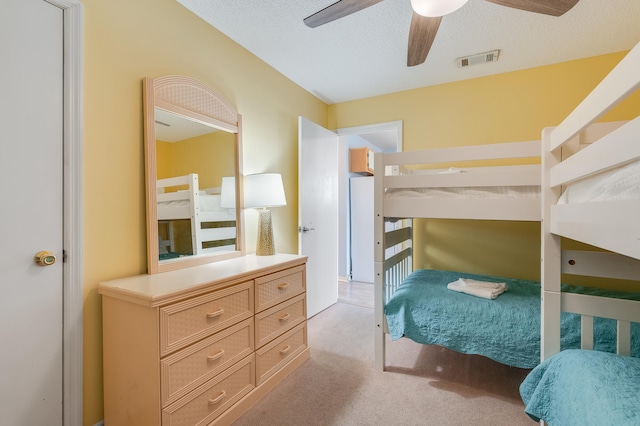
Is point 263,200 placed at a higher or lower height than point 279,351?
higher

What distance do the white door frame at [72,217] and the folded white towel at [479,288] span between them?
7.26 feet

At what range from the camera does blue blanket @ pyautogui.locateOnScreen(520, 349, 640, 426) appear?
2.69 ft

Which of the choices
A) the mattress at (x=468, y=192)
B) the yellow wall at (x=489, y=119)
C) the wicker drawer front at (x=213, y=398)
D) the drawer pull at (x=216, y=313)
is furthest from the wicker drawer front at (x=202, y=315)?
the yellow wall at (x=489, y=119)

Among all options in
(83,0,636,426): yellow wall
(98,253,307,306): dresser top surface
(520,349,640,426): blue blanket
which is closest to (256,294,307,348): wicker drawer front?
(98,253,307,306): dresser top surface

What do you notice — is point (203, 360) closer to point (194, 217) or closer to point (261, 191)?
point (194, 217)

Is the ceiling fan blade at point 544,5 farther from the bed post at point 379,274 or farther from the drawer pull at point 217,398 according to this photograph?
the drawer pull at point 217,398

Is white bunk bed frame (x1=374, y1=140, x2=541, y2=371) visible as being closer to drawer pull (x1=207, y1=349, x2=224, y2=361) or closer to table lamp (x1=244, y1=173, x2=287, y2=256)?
table lamp (x1=244, y1=173, x2=287, y2=256)

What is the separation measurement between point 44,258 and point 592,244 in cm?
207

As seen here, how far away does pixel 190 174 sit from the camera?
191 cm

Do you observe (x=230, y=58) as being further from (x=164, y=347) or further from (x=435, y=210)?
(x=164, y=347)

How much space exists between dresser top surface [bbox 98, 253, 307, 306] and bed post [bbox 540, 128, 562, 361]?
143 centimetres

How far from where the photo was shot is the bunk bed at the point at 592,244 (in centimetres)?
71

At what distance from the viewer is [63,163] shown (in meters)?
1.36

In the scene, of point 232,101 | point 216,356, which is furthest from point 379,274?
point 232,101
